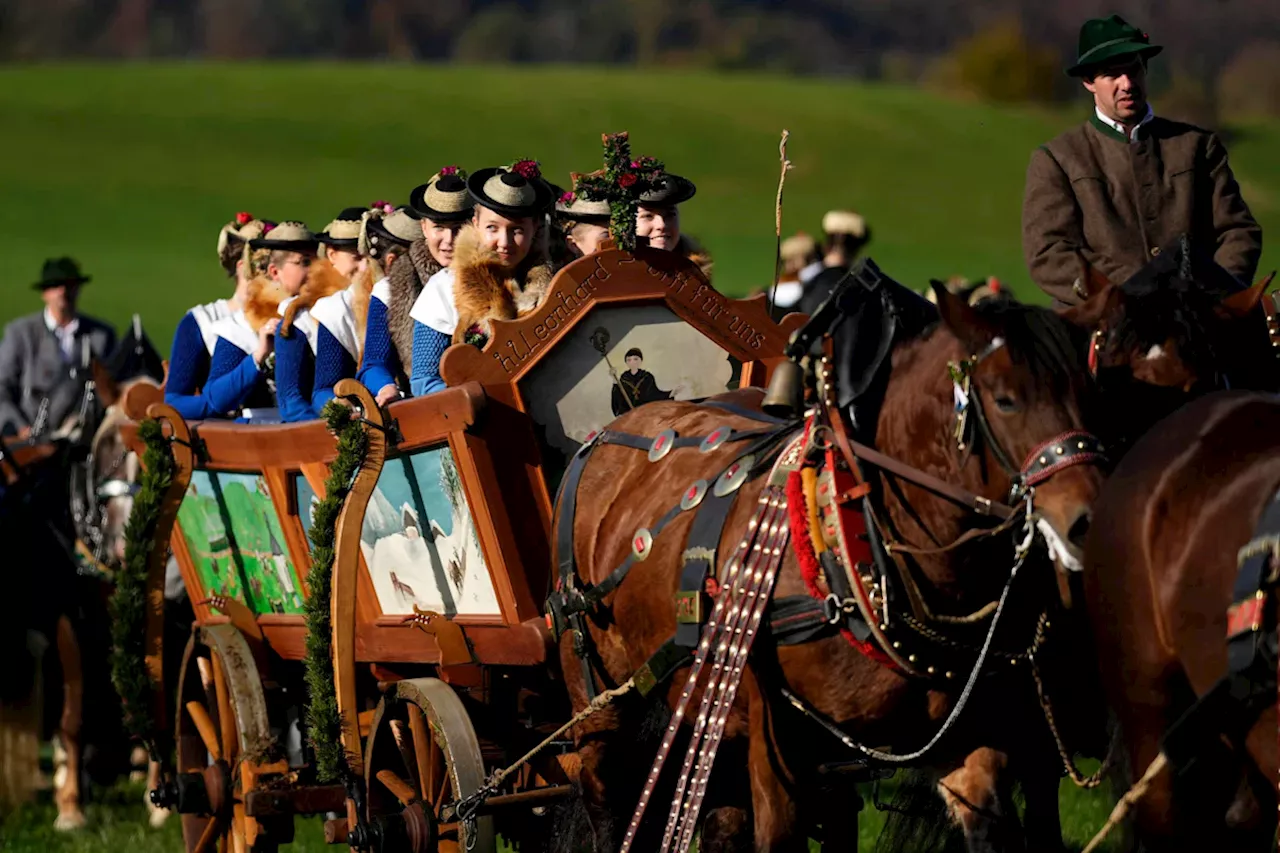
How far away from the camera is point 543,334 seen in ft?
20.4

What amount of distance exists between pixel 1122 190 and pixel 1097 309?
1.29 meters

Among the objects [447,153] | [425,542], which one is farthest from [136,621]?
[447,153]

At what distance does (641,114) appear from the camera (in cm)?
5934

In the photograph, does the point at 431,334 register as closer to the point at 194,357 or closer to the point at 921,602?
the point at 194,357

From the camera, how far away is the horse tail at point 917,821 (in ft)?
17.9

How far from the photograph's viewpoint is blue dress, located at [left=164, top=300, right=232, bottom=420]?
8.30 metres

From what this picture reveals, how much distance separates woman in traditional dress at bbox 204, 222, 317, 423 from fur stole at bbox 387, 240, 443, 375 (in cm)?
71

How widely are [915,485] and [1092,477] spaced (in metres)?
0.60

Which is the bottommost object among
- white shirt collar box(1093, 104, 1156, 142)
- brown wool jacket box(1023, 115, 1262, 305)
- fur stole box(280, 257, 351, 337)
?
fur stole box(280, 257, 351, 337)

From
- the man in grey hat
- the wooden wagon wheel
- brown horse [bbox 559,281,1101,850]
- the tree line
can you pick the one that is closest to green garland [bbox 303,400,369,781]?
the wooden wagon wheel

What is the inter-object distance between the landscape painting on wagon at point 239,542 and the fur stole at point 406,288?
0.70 meters

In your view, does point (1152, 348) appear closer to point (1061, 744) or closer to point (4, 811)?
point (1061, 744)

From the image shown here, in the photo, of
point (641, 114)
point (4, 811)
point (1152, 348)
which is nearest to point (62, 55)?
point (641, 114)

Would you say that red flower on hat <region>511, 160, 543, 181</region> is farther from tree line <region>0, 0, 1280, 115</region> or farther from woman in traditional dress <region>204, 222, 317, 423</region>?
tree line <region>0, 0, 1280, 115</region>
